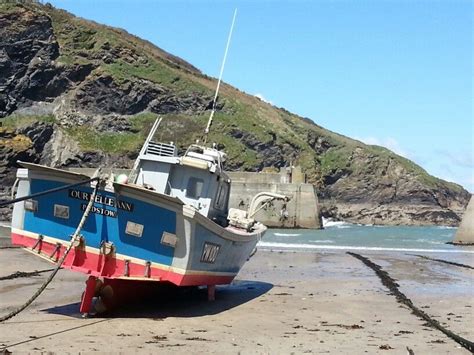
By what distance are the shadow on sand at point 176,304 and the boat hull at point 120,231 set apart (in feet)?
2.84

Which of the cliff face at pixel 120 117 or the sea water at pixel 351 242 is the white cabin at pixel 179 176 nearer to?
the sea water at pixel 351 242

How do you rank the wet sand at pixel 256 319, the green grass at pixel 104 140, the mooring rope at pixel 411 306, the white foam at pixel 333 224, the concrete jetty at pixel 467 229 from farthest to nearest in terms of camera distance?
1. the white foam at pixel 333 224
2. the green grass at pixel 104 140
3. the concrete jetty at pixel 467 229
4. the mooring rope at pixel 411 306
5. the wet sand at pixel 256 319

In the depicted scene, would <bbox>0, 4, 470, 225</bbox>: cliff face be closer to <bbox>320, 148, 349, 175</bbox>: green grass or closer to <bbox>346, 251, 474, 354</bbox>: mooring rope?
<bbox>320, 148, 349, 175</bbox>: green grass

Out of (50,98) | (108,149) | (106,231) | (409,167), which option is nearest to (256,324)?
(106,231)

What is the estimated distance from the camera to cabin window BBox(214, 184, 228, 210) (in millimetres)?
13492

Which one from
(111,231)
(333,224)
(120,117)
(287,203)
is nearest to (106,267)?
(111,231)

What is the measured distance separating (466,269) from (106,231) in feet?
55.5

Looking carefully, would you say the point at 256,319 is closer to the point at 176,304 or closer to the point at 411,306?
the point at 176,304

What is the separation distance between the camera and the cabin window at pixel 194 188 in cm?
1291

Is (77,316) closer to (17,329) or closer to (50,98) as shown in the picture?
(17,329)

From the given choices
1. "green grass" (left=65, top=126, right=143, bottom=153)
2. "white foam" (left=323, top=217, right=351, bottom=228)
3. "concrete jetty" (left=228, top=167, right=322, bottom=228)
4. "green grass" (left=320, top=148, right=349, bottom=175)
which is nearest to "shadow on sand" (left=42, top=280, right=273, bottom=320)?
"concrete jetty" (left=228, top=167, right=322, bottom=228)

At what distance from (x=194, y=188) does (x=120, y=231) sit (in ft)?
7.74

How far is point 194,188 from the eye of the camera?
12.9 meters

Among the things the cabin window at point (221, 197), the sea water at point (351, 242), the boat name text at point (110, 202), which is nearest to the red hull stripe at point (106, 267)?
the boat name text at point (110, 202)
